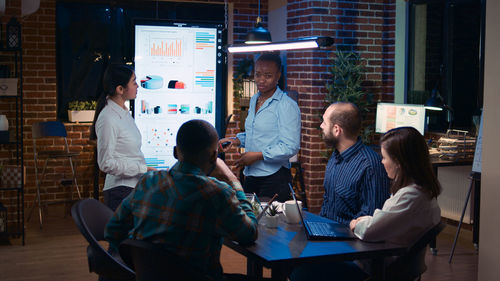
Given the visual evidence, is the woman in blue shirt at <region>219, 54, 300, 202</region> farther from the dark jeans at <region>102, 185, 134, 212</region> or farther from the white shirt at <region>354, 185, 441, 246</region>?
the white shirt at <region>354, 185, 441, 246</region>

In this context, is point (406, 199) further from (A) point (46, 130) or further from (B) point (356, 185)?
(A) point (46, 130)

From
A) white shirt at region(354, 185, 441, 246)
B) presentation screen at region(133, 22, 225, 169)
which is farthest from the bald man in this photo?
presentation screen at region(133, 22, 225, 169)

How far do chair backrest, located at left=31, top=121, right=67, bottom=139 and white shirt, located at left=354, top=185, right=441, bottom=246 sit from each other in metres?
5.01

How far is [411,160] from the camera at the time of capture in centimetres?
282

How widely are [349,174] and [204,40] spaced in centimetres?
202

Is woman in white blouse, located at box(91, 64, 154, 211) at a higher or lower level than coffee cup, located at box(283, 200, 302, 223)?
higher

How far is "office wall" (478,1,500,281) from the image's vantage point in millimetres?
3771

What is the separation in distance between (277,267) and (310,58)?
4.63m

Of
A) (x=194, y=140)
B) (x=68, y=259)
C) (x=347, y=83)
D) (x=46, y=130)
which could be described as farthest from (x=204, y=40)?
(x=46, y=130)

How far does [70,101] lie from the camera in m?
7.50

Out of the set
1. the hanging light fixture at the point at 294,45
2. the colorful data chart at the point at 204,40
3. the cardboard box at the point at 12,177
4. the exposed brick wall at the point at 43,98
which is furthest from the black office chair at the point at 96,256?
the exposed brick wall at the point at 43,98

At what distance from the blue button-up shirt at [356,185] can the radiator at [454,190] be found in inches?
127

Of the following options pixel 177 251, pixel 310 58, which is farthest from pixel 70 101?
pixel 177 251

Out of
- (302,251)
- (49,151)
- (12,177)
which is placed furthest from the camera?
(49,151)
